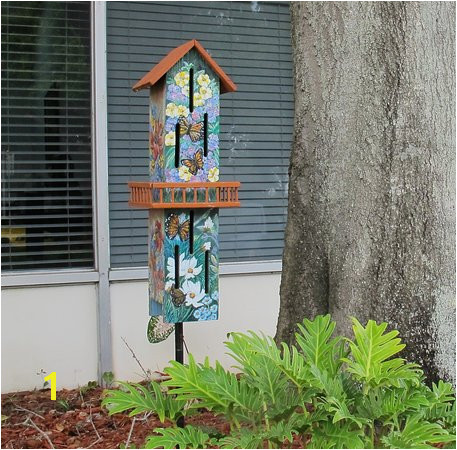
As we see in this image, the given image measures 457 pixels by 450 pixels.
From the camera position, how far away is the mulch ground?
179 inches

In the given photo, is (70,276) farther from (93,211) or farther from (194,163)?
(194,163)

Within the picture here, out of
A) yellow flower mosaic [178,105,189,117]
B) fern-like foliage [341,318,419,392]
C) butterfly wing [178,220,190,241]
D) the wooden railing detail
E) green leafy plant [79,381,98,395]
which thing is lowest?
green leafy plant [79,381,98,395]

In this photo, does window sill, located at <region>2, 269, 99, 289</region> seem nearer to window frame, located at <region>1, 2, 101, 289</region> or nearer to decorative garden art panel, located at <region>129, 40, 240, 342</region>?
window frame, located at <region>1, 2, 101, 289</region>

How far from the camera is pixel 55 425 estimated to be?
4957 mm

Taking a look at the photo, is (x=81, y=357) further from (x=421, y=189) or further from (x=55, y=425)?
(x=421, y=189)

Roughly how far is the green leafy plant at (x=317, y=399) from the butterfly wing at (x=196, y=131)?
3.26 ft

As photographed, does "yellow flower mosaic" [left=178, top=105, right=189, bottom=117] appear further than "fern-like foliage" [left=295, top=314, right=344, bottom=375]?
Yes

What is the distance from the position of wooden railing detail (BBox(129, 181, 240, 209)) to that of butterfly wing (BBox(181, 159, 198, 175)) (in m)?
0.06

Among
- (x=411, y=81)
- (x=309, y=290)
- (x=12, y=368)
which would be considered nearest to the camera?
(x=411, y=81)

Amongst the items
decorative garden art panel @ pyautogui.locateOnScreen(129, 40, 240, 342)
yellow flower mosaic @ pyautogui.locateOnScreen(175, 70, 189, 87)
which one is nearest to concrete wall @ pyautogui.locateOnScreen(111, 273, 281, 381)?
decorative garden art panel @ pyautogui.locateOnScreen(129, 40, 240, 342)

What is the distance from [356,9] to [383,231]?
3.61 ft

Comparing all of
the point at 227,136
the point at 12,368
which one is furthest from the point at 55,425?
A: the point at 227,136

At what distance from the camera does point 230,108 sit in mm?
6258

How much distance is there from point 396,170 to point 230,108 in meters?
2.33
